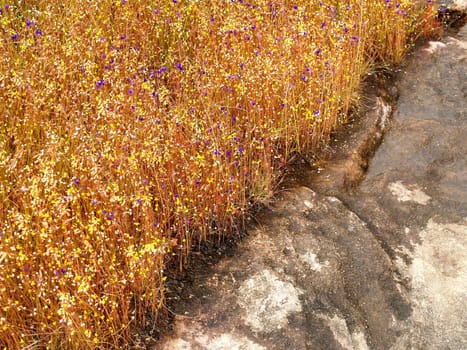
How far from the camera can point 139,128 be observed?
150 inches

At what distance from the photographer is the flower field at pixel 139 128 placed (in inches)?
122

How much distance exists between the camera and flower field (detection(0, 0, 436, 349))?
3088 millimetres

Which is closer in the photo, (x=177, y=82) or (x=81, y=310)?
(x=81, y=310)

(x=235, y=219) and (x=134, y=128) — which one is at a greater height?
(x=134, y=128)

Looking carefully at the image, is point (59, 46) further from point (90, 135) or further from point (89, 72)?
point (90, 135)

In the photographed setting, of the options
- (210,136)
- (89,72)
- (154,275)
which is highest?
(89,72)

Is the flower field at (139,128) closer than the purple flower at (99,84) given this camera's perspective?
Yes

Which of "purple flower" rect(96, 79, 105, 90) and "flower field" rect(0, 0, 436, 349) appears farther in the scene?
"purple flower" rect(96, 79, 105, 90)

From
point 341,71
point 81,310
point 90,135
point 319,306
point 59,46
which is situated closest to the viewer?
point 81,310

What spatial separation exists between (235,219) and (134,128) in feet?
3.02

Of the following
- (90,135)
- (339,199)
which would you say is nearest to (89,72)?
(90,135)

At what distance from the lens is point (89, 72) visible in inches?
164

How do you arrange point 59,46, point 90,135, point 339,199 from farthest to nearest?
1. point 59,46
2. point 339,199
3. point 90,135

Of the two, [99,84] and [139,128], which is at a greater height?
[99,84]
